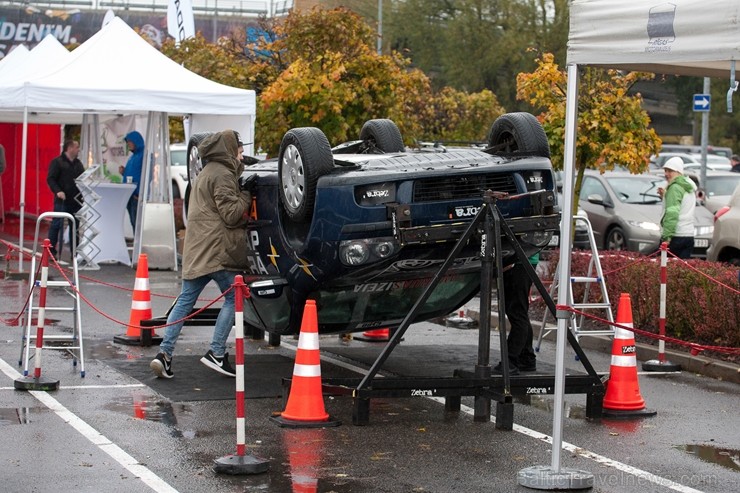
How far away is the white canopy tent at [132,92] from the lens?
17031 millimetres

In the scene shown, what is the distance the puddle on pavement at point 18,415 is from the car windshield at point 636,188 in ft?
52.0

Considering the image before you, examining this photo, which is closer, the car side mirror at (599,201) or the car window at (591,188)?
the car side mirror at (599,201)

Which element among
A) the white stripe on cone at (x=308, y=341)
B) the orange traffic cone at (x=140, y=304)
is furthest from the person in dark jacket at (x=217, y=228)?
the orange traffic cone at (x=140, y=304)

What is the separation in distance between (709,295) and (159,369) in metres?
5.25

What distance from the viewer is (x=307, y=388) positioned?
8.33m

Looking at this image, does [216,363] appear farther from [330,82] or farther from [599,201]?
[599,201]

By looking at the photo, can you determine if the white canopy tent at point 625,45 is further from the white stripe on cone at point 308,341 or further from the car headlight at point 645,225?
the car headlight at point 645,225

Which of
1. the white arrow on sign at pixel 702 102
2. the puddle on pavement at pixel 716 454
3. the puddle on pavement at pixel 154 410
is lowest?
the puddle on pavement at pixel 154 410

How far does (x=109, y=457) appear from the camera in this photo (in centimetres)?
739

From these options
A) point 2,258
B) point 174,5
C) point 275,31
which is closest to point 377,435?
point 2,258

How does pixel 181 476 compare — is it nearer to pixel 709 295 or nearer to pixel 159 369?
pixel 159 369

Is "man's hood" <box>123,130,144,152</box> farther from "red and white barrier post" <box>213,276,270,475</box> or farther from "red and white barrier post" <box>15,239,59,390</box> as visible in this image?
"red and white barrier post" <box>213,276,270,475</box>

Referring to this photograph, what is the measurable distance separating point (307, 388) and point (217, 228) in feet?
6.58

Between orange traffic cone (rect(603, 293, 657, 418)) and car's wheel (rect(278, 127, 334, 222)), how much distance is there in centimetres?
252
